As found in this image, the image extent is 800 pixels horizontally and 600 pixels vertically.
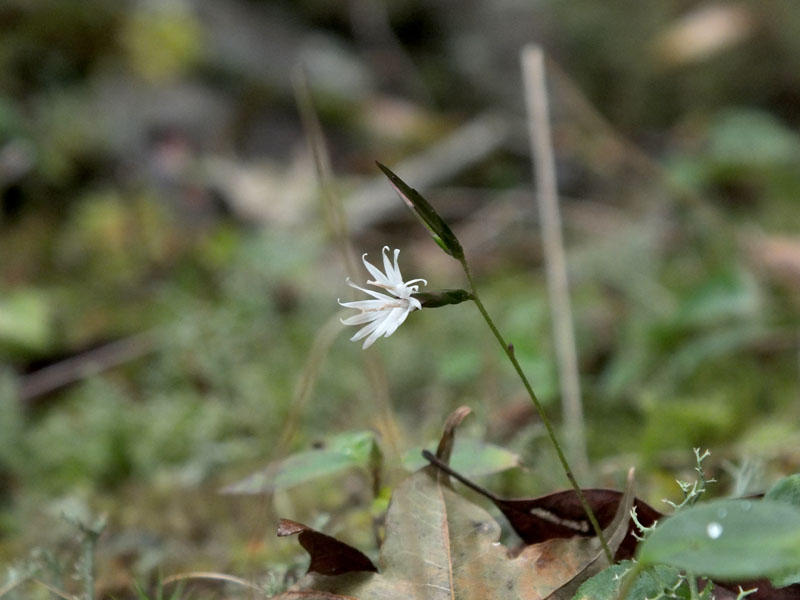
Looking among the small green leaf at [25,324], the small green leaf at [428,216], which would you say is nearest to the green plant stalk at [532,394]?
the small green leaf at [428,216]

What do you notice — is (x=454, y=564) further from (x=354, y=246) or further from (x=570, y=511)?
(x=354, y=246)

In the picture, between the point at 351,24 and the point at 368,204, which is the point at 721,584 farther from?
the point at 351,24

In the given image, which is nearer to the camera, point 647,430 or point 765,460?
point 765,460

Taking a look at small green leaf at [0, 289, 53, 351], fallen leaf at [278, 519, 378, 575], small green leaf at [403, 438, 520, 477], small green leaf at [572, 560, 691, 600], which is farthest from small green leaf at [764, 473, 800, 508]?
small green leaf at [0, 289, 53, 351]

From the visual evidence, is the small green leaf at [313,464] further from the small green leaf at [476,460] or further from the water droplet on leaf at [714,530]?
the water droplet on leaf at [714,530]

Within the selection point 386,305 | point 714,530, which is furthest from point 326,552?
point 714,530

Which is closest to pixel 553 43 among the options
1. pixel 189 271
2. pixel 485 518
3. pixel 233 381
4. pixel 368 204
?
pixel 368 204

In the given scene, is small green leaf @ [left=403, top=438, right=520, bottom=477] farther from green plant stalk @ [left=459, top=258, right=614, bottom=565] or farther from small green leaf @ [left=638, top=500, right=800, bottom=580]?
small green leaf @ [left=638, top=500, right=800, bottom=580]

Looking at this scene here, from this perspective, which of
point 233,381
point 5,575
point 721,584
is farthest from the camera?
point 233,381
